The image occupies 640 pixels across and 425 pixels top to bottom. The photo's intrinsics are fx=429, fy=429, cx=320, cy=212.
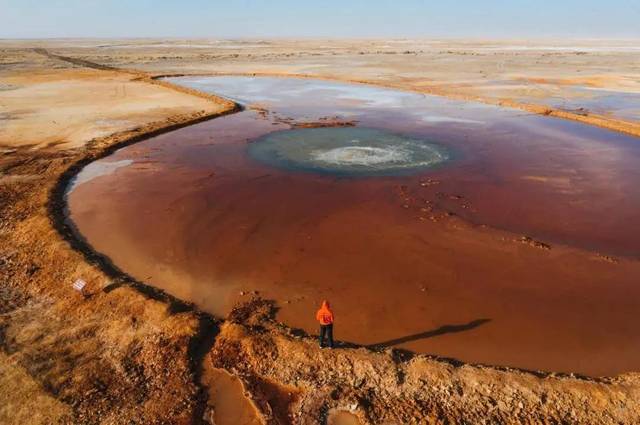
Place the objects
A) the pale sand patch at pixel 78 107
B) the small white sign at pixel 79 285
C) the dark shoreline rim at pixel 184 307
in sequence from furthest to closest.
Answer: the pale sand patch at pixel 78 107
the small white sign at pixel 79 285
the dark shoreline rim at pixel 184 307

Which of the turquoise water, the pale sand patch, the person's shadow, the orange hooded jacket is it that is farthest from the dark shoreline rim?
the pale sand patch

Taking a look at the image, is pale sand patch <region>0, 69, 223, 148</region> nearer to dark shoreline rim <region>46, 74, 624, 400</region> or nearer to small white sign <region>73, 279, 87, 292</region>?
dark shoreline rim <region>46, 74, 624, 400</region>

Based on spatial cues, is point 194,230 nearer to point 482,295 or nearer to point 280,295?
point 280,295

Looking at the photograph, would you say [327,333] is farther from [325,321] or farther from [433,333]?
[433,333]

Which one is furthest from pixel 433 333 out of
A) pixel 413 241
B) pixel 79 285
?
pixel 79 285

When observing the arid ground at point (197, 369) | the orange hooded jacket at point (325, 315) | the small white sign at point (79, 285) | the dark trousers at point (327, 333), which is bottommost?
the arid ground at point (197, 369)

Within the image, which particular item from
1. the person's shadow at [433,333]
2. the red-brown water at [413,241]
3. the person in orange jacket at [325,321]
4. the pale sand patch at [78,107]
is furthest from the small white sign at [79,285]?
the pale sand patch at [78,107]

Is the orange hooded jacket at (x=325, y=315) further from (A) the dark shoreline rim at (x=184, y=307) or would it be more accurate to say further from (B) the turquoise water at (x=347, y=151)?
(B) the turquoise water at (x=347, y=151)
